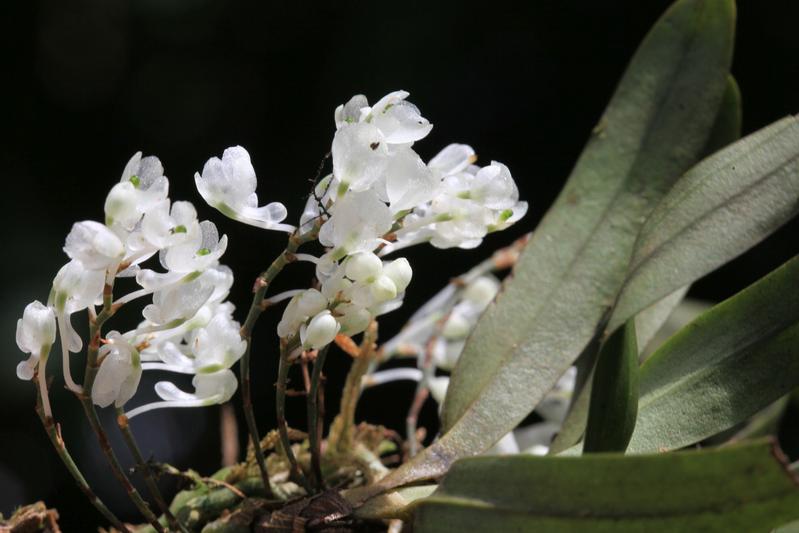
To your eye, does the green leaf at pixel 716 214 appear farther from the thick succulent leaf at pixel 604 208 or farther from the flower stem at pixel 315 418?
the flower stem at pixel 315 418

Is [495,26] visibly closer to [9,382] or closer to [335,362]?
[335,362]

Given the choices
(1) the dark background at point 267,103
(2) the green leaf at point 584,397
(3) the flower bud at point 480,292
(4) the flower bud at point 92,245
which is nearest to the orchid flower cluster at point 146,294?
(4) the flower bud at point 92,245

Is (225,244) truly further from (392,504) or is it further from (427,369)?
(427,369)

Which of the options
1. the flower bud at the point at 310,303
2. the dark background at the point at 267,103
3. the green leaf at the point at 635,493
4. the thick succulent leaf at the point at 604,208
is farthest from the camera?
the dark background at the point at 267,103

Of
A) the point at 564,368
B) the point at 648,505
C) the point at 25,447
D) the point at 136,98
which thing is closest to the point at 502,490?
the point at 648,505

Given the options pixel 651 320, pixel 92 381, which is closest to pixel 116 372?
pixel 92 381

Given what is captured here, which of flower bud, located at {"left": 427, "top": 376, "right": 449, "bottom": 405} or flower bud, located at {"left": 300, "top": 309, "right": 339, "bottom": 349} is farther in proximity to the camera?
flower bud, located at {"left": 427, "top": 376, "right": 449, "bottom": 405}

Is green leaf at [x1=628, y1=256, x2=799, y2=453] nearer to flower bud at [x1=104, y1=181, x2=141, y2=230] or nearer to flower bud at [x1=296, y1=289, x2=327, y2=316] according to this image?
flower bud at [x1=296, y1=289, x2=327, y2=316]

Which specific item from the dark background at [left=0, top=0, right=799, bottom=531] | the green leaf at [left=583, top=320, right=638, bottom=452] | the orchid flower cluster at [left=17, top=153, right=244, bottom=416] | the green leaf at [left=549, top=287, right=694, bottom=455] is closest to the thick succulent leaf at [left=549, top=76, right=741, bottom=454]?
the green leaf at [left=549, top=287, right=694, bottom=455]
